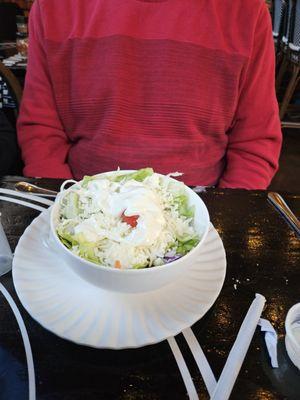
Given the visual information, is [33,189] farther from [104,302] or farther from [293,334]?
[293,334]

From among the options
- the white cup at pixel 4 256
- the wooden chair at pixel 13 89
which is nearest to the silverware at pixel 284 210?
the white cup at pixel 4 256

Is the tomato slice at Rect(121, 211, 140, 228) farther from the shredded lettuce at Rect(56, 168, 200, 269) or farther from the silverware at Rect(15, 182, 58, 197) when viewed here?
the silverware at Rect(15, 182, 58, 197)

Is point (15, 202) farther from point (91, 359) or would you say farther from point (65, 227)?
point (91, 359)

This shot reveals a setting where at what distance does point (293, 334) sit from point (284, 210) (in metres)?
0.34

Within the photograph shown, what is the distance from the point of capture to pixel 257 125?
3.77 ft

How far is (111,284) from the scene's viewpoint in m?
0.49

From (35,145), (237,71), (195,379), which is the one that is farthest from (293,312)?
(35,145)

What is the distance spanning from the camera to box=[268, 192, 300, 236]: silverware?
743mm

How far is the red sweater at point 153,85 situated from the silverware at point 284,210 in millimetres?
284

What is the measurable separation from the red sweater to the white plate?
558 mm

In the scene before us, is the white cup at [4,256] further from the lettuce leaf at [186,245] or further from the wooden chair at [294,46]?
the wooden chair at [294,46]

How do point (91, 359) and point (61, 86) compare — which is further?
point (61, 86)

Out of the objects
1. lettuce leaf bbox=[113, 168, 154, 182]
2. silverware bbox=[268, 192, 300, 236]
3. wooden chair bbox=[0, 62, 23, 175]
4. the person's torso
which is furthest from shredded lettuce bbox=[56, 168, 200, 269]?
wooden chair bbox=[0, 62, 23, 175]

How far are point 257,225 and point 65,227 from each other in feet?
1.39
